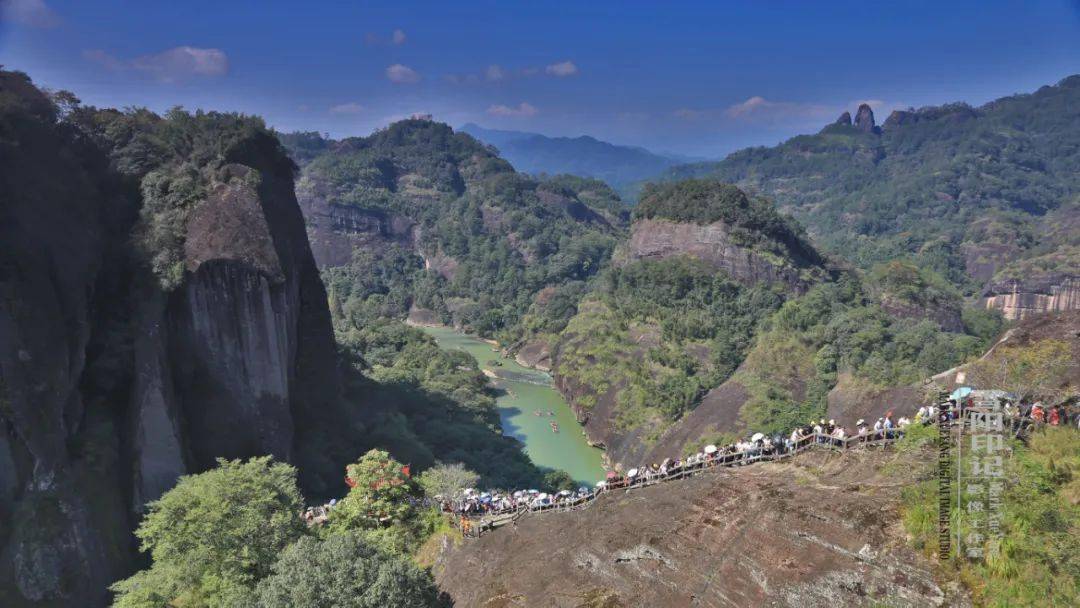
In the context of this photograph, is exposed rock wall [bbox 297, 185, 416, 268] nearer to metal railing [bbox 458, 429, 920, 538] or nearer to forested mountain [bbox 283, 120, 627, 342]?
forested mountain [bbox 283, 120, 627, 342]

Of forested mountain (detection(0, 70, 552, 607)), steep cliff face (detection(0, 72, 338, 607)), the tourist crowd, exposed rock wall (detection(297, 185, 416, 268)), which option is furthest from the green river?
exposed rock wall (detection(297, 185, 416, 268))

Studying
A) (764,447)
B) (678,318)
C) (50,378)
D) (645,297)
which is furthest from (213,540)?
(645,297)

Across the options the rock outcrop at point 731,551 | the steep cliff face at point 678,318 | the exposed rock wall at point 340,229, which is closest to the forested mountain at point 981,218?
the steep cliff face at point 678,318

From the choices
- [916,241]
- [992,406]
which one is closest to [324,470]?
[992,406]

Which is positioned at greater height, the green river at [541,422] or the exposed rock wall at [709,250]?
the exposed rock wall at [709,250]

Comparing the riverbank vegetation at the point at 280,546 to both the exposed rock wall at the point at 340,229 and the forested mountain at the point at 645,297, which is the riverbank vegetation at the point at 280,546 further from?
the exposed rock wall at the point at 340,229
